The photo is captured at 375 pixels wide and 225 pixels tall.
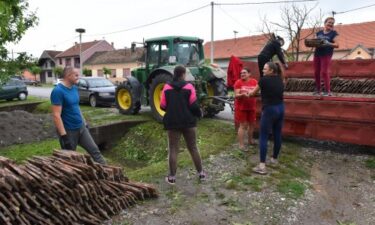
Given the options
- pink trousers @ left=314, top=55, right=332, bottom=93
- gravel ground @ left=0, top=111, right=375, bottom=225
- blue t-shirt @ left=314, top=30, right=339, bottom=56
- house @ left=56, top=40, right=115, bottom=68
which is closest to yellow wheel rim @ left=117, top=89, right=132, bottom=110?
gravel ground @ left=0, top=111, right=375, bottom=225

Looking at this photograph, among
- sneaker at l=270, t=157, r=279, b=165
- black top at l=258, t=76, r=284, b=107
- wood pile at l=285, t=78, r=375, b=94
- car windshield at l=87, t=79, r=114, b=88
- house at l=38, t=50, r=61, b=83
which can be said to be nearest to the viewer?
black top at l=258, t=76, r=284, b=107

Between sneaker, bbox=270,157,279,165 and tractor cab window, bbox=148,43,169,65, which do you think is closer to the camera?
sneaker, bbox=270,157,279,165

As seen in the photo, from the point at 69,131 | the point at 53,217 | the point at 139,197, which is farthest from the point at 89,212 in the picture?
the point at 69,131

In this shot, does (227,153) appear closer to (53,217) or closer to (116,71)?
(53,217)

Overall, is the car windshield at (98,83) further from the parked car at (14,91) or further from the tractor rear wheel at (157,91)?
the tractor rear wheel at (157,91)

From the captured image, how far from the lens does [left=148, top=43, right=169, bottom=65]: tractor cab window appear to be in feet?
40.4

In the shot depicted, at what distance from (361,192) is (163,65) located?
7060mm

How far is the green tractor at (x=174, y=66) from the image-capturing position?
38.2ft

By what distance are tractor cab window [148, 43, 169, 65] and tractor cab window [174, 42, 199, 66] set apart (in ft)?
1.12

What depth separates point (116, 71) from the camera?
64.1 meters

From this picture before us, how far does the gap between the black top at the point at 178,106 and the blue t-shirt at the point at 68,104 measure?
133 cm

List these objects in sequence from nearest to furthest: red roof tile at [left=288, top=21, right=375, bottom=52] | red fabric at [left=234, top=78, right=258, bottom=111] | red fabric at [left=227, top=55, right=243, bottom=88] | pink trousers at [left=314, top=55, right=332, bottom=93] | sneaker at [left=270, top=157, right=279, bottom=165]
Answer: sneaker at [left=270, top=157, right=279, bottom=165] → red fabric at [left=234, top=78, right=258, bottom=111] → pink trousers at [left=314, top=55, right=332, bottom=93] → red fabric at [left=227, top=55, right=243, bottom=88] → red roof tile at [left=288, top=21, right=375, bottom=52]

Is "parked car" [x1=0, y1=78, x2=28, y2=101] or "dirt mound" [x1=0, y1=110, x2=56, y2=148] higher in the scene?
"parked car" [x1=0, y1=78, x2=28, y2=101]

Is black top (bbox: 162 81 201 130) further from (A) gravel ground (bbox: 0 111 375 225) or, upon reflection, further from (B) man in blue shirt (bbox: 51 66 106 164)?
(B) man in blue shirt (bbox: 51 66 106 164)
